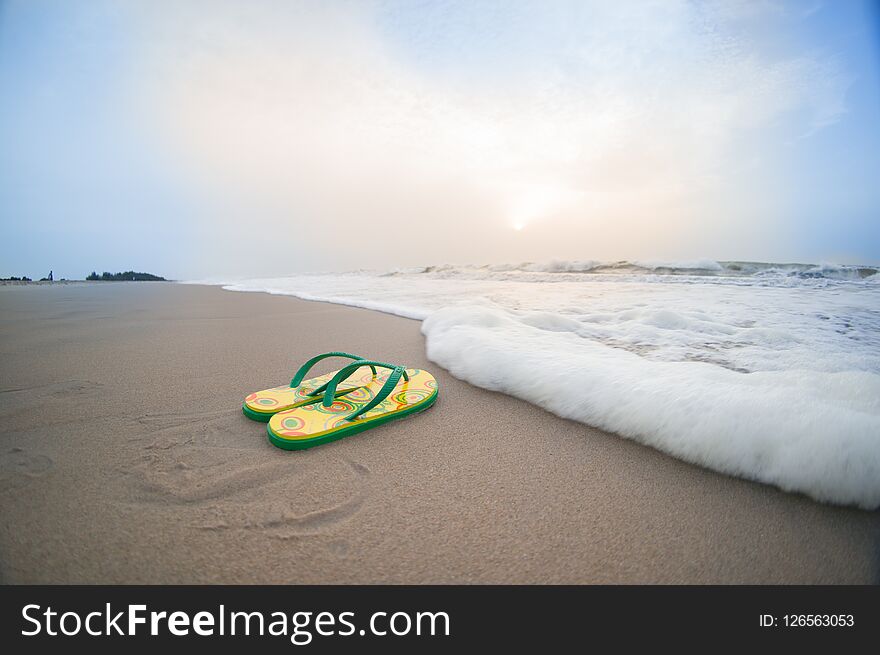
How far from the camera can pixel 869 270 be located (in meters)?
9.84

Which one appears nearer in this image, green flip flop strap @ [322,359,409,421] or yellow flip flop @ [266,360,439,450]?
yellow flip flop @ [266,360,439,450]

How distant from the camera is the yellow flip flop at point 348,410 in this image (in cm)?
120

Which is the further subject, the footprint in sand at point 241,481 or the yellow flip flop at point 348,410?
the yellow flip flop at point 348,410

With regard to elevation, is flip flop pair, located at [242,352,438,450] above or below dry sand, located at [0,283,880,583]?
above

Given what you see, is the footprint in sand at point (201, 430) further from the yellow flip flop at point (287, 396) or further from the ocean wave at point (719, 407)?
the ocean wave at point (719, 407)

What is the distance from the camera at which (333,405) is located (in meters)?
1.47

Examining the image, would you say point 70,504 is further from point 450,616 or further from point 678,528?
point 678,528

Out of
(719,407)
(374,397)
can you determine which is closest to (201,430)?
(374,397)

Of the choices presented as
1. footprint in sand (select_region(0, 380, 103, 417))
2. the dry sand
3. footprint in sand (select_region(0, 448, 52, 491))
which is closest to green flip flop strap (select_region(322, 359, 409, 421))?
the dry sand

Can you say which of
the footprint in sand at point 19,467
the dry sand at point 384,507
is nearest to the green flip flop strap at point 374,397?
the dry sand at point 384,507

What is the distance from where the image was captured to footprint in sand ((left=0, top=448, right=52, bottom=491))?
0.95 m

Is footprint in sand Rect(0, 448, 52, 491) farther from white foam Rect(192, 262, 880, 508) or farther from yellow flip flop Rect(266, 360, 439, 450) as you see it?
white foam Rect(192, 262, 880, 508)

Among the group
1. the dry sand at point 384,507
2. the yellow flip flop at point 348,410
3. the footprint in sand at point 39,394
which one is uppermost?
the footprint in sand at point 39,394

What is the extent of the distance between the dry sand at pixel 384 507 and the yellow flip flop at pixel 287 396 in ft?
0.31
